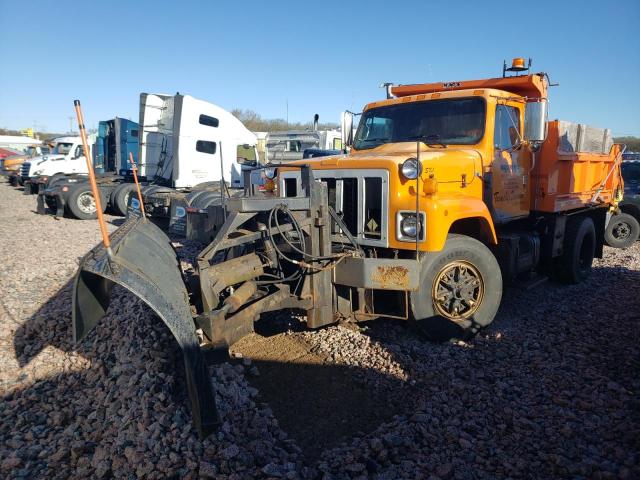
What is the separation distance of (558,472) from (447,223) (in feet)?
7.15

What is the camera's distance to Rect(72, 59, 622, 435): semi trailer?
128 inches

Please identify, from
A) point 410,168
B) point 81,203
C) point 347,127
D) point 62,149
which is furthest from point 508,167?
point 62,149

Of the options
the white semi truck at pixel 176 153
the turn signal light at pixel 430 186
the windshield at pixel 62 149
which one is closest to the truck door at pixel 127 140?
the white semi truck at pixel 176 153

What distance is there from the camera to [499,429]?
329 centimetres

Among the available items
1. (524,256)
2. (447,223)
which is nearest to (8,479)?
(447,223)

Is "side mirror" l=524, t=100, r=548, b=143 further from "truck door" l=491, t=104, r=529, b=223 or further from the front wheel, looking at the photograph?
the front wheel

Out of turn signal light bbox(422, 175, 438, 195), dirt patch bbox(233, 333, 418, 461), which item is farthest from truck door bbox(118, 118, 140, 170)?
turn signal light bbox(422, 175, 438, 195)

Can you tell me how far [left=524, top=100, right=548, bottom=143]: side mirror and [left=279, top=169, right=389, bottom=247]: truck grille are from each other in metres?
2.38

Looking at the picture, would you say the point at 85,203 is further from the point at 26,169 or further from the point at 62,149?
the point at 26,169

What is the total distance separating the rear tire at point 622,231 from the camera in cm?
1041

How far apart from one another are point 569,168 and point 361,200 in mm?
3616

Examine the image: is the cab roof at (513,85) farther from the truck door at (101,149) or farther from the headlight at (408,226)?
the truck door at (101,149)

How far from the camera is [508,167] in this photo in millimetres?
5680

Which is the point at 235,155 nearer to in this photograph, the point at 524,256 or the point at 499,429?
the point at 524,256
